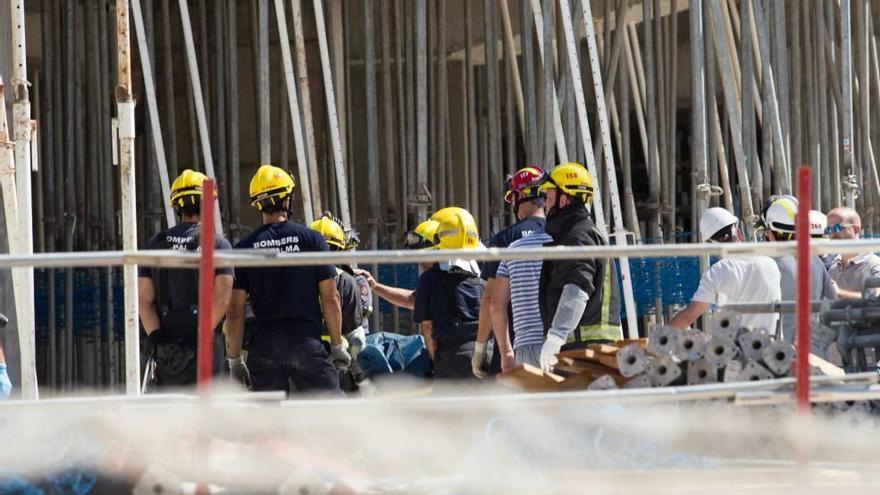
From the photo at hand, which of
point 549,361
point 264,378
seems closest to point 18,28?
point 264,378

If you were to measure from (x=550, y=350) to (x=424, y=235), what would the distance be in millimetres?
Result: 2817

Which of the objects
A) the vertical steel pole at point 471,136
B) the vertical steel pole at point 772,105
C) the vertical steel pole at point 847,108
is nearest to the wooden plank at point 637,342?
the vertical steel pole at point 772,105

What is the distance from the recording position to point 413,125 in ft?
46.6

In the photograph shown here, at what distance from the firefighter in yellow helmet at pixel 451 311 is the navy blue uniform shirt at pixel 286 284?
1.10 meters

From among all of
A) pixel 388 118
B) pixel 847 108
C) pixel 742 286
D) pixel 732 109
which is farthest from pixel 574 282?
pixel 847 108

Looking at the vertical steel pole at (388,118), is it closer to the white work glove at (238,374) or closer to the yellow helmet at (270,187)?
the yellow helmet at (270,187)

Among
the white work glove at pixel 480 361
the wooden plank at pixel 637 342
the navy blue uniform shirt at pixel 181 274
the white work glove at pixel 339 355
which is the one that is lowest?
the white work glove at pixel 480 361

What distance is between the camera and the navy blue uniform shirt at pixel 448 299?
31.8 feet

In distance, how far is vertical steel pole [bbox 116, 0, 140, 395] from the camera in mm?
8836

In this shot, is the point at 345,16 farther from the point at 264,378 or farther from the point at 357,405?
the point at 357,405

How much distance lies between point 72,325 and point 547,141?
4.43m

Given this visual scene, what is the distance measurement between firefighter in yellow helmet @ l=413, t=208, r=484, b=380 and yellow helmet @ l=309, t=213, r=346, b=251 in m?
0.94

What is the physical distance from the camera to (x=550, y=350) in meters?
8.45

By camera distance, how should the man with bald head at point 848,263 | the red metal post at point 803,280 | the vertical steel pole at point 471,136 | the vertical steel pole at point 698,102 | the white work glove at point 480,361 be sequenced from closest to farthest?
the red metal post at point 803,280, the white work glove at point 480,361, the man with bald head at point 848,263, the vertical steel pole at point 698,102, the vertical steel pole at point 471,136
